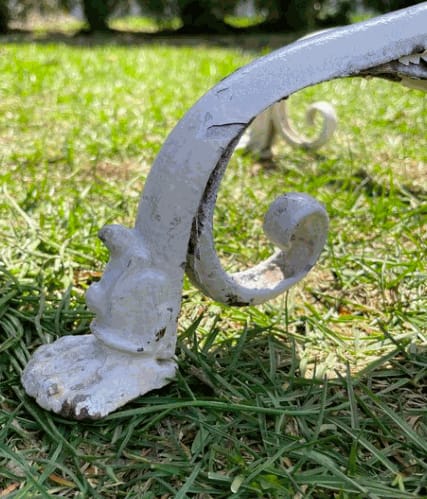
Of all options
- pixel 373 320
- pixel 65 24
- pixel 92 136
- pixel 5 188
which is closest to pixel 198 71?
pixel 92 136

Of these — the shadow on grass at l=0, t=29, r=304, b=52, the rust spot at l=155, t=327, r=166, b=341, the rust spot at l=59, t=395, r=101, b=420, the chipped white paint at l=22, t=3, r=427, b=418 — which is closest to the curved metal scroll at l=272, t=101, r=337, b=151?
the chipped white paint at l=22, t=3, r=427, b=418

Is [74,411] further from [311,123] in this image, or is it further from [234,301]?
[311,123]

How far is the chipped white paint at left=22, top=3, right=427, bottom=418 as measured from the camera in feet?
4.16

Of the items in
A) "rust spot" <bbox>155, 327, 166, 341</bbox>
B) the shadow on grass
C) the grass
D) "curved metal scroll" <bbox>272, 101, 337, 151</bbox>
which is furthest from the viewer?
the shadow on grass

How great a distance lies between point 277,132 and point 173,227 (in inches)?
75.7

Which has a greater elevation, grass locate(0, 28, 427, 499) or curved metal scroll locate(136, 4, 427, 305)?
curved metal scroll locate(136, 4, 427, 305)

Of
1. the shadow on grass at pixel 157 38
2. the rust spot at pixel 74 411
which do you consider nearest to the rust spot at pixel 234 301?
Result: the rust spot at pixel 74 411

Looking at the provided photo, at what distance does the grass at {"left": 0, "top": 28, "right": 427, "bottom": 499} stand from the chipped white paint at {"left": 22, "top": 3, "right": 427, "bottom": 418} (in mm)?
69

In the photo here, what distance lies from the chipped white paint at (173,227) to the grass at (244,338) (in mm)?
69

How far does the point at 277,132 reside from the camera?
3.11 metres

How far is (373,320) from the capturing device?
1.79 m

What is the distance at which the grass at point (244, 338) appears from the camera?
3.97 ft

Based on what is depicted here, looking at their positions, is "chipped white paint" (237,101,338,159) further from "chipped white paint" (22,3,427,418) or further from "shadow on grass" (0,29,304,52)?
"shadow on grass" (0,29,304,52)

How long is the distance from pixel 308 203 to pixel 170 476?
582mm
